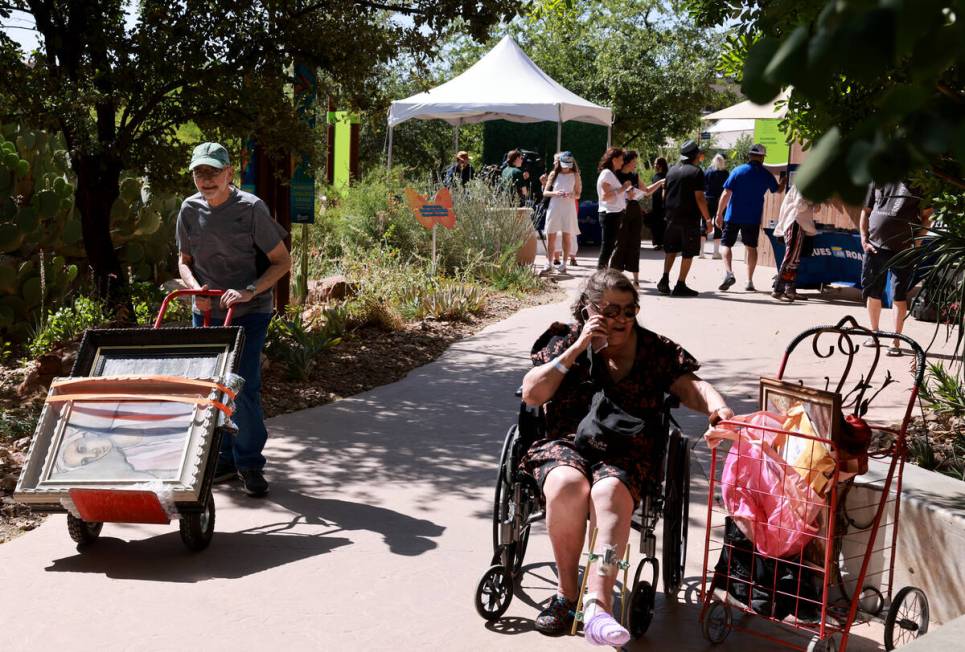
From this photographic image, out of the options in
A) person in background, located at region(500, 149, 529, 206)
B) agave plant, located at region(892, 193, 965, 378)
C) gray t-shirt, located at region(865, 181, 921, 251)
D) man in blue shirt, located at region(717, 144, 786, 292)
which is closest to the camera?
agave plant, located at region(892, 193, 965, 378)

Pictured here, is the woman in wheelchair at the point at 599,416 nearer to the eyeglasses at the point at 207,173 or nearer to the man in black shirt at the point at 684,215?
the eyeglasses at the point at 207,173

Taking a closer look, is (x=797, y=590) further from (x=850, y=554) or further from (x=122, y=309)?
(x=122, y=309)

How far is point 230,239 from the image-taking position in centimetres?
563

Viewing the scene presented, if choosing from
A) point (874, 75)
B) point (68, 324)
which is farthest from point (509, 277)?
point (874, 75)

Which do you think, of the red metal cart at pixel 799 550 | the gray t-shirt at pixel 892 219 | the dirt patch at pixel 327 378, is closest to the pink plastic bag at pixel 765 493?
the red metal cart at pixel 799 550

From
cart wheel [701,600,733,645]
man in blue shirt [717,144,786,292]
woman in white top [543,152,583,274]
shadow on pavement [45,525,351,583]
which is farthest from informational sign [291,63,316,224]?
woman in white top [543,152,583,274]

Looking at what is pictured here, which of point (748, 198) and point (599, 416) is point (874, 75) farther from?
point (748, 198)

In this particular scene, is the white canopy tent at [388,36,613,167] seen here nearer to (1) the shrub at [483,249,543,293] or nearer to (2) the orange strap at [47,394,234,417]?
(1) the shrub at [483,249,543,293]

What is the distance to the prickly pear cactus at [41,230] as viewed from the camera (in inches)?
351

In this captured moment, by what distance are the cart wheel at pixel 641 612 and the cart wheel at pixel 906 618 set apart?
0.80m

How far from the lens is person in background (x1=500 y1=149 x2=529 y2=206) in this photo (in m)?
16.6

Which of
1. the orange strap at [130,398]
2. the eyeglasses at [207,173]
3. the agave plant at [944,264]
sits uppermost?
the eyeglasses at [207,173]

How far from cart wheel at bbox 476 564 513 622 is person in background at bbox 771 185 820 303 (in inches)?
373

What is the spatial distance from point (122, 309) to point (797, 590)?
615 centimetres
